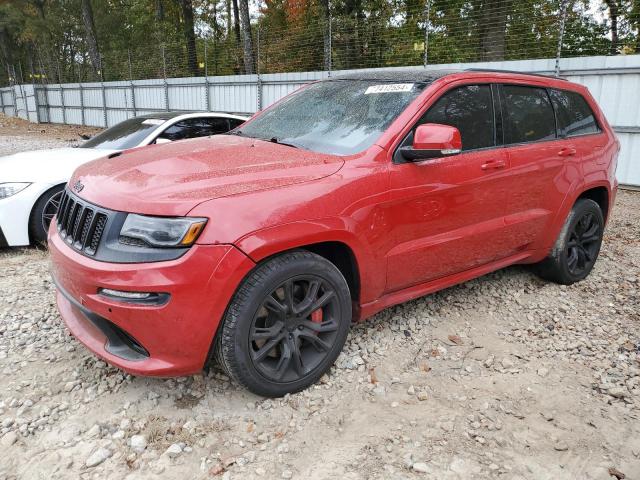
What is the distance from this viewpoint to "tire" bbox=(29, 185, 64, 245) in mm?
5035

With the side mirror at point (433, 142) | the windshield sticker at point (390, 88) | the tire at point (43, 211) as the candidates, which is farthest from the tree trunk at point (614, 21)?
the tire at point (43, 211)

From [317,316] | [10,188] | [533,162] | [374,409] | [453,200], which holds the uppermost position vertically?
[533,162]

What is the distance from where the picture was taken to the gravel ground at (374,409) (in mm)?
2457

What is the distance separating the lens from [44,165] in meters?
5.29

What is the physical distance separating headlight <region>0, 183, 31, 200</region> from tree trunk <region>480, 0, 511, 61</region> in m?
9.51

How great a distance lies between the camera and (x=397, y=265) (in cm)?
321

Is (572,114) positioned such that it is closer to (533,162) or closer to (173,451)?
(533,162)

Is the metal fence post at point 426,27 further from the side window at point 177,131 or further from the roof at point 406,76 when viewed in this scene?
the roof at point 406,76

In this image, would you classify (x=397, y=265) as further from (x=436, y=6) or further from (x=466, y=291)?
(x=436, y=6)

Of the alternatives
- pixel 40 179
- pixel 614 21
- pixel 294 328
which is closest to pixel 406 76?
pixel 294 328

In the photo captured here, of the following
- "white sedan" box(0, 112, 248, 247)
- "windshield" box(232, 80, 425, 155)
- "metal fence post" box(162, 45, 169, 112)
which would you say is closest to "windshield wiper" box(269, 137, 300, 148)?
"windshield" box(232, 80, 425, 155)

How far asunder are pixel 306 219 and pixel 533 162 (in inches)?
82.5

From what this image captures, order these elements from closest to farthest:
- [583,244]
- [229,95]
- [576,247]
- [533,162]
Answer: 1. [533,162]
2. [576,247]
3. [583,244]
4. [229,95]

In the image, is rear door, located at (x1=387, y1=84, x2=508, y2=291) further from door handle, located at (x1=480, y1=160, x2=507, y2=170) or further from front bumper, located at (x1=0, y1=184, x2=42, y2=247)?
front bumper, located at (x1=0, y1=184, x2=42, y2=247)
